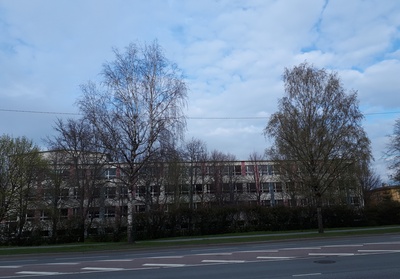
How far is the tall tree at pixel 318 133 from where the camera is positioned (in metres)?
30.8

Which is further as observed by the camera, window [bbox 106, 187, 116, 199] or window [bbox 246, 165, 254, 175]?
window [bbox 246, 165, 254, 175]

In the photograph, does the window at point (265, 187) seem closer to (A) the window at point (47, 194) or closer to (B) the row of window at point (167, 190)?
(B) the row of window at point (167, 190)

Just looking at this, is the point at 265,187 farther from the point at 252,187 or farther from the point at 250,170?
the point at 250,170

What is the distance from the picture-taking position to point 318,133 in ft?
101

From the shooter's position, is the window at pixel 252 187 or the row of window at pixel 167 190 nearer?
the row of window at pixel 167 190

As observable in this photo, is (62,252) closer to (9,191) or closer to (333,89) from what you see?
(9,191)

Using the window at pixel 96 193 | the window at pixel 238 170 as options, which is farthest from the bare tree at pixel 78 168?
the window at pixel 238 170

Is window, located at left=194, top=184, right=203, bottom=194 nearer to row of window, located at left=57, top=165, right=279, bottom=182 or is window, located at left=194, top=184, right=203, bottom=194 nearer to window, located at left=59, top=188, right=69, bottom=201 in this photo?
row of window, located at left=57, top=165, right=279, bottom=182

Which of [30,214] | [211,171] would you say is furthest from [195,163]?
[30,214]

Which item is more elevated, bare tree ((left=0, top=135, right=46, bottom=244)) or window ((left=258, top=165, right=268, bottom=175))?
window ((left=258, top=165, right=268, bottom=175))

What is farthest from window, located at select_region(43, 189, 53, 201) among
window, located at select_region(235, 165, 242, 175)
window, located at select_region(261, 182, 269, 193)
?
window, located at select_region(261, 182, 269, 193)

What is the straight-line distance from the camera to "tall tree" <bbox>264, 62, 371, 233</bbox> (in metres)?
30.8

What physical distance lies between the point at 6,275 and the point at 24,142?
104 feet

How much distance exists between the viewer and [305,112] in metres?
31.7
